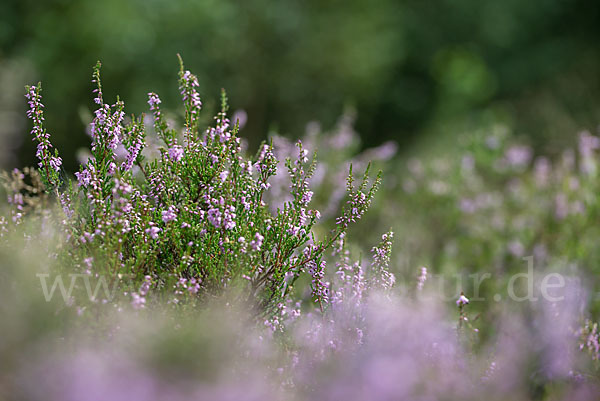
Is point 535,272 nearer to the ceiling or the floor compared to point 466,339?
nearer to the ceiling

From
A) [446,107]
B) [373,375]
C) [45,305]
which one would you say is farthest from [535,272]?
[446,107]

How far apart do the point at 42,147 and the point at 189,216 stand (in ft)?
2.32

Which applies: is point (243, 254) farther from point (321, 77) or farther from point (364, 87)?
point (364, 87)

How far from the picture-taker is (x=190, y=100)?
279cm

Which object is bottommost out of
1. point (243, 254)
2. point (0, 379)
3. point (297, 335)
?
point (0, 379)

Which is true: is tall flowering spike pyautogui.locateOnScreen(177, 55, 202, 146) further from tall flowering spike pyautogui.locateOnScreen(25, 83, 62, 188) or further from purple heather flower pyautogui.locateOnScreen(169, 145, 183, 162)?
tall flowering spike pyautogui.locateOnScreen(25, 83, 62, 188)

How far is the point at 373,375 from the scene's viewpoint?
1738 mm

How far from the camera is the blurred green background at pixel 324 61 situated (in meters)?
10.3

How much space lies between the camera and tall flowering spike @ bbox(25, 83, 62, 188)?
254cm

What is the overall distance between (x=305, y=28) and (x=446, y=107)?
3438mm

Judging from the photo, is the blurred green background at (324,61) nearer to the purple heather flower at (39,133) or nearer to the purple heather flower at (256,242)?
the purple heather flower at (39,133)

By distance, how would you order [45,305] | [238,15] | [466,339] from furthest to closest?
[238,15], [466,339], [45,305]

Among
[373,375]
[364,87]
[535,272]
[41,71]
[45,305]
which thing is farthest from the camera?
[364,87]

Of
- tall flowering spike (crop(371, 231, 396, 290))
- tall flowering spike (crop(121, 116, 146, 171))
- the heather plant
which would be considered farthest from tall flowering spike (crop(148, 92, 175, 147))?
tall flowering spike (crop(371, 231, 396, 290))
